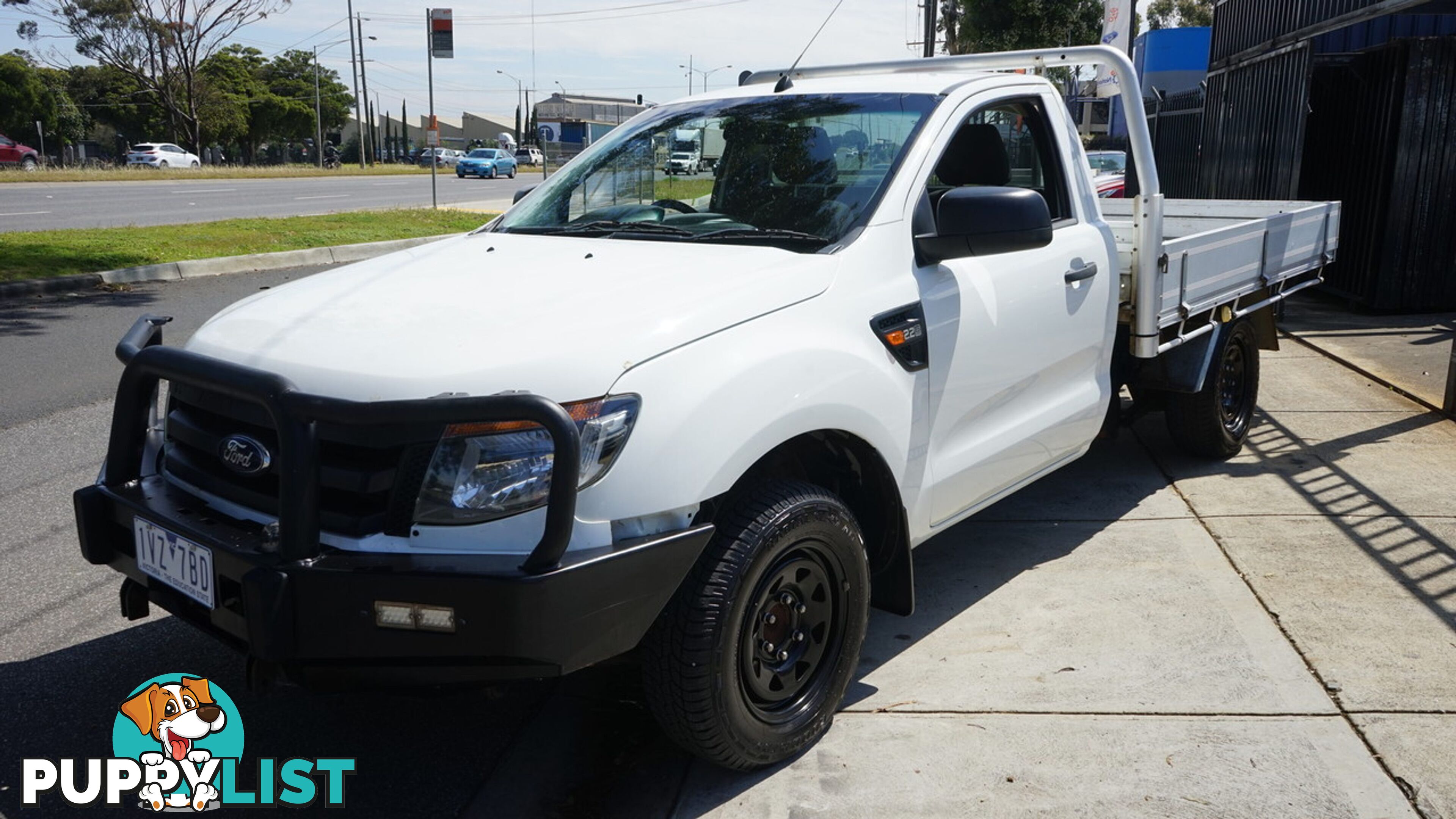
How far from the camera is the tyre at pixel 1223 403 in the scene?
5.91 metres

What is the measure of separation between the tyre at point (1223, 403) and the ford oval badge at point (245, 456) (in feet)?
14.3

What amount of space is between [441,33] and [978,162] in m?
18.8

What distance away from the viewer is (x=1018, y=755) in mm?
3318

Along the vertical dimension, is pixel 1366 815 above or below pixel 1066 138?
below

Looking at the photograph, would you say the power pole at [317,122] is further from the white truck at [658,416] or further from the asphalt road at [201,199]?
the white truck at [658,416]

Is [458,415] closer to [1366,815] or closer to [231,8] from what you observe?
[1366,815]

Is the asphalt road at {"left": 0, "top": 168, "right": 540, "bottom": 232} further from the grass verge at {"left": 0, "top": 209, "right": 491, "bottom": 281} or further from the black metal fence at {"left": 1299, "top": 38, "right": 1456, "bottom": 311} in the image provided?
the black metal fence at {"left": 1299, "top": 38, "right": 1456, "bottom": 311}

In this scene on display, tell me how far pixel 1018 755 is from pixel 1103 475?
3066 millimetres

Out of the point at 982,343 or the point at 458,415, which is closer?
the point at 458,415

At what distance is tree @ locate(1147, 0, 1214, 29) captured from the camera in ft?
219

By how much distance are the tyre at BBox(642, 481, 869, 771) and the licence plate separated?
1032 mm

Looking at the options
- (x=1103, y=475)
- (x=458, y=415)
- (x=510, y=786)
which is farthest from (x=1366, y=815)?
(x=1103, y=475)

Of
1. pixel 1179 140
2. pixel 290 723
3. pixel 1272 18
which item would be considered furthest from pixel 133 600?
pixel 1179 140

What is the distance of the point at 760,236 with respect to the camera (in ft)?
12.0
